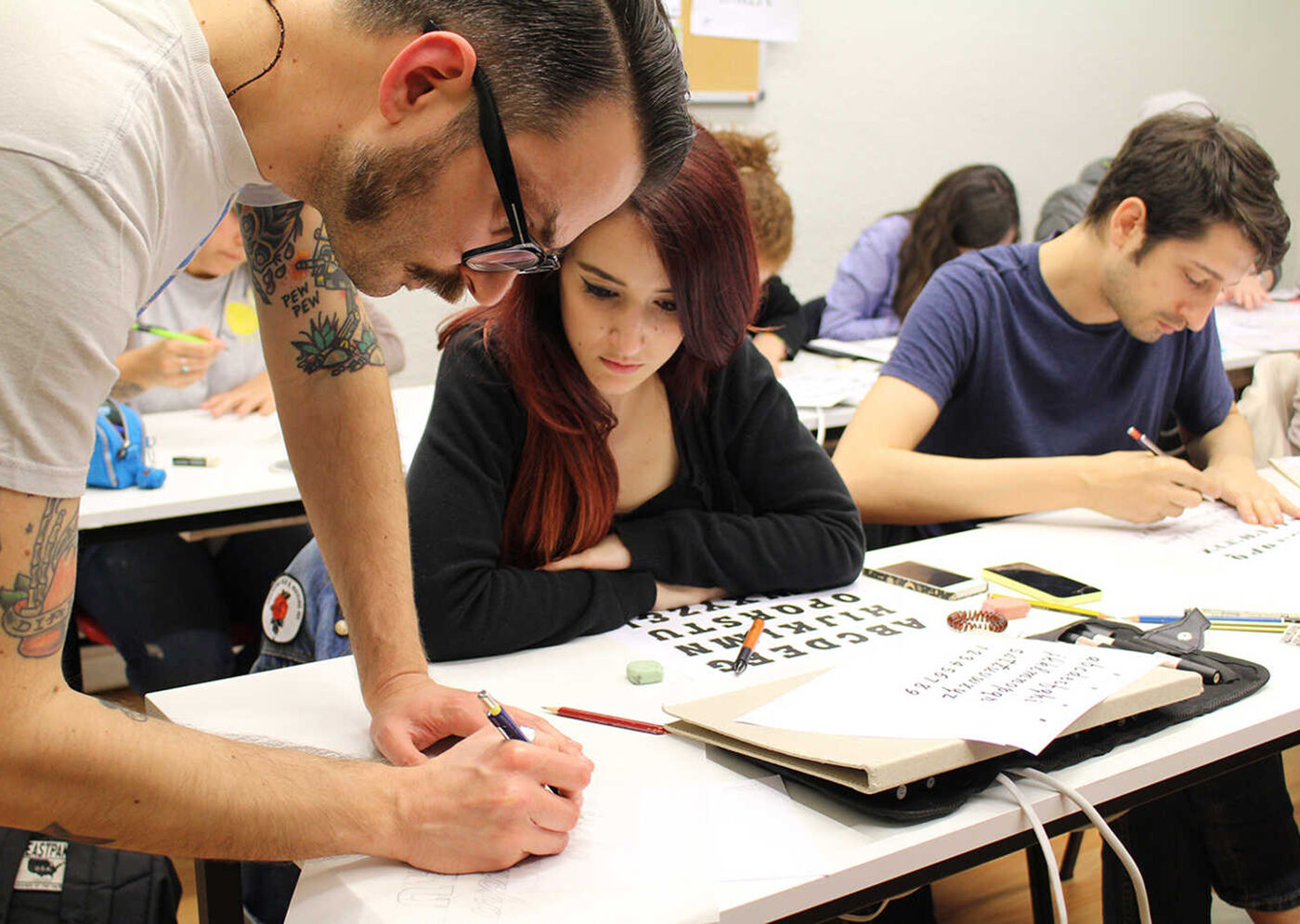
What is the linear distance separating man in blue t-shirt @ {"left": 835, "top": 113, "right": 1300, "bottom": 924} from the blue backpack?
1.20 metres

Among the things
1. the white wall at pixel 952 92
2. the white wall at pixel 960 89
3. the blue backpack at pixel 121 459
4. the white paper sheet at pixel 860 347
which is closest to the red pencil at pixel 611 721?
the blue backpack at pixel 121 459

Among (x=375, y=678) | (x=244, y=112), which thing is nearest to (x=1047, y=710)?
(x=375, y=678)

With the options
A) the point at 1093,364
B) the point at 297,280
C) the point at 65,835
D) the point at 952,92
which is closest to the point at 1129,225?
the point at 1093,364

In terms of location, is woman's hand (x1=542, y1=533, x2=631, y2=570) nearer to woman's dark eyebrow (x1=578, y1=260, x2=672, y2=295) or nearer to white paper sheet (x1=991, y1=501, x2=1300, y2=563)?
woman's dark eyebrow (x1=578, y1=260, x2=672, y2=295)

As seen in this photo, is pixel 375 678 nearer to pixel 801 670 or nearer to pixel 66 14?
pixel 801 670

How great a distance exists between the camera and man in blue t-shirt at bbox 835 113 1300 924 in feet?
5.13

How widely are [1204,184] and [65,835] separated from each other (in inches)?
71.3

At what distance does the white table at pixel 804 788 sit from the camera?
85 cm

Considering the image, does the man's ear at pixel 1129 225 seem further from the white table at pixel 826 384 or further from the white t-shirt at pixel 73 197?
the white t-shirt at pixel 73 197

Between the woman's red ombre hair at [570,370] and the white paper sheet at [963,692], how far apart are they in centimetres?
44

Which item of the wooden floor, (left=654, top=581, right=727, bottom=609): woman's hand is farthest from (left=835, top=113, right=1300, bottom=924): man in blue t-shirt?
(left=654, top=581, right=727, bottom=609): woman's hand

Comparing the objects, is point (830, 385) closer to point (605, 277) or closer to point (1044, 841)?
point (605, 277)

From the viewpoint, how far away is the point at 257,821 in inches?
30.1

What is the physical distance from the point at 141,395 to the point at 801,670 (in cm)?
199
